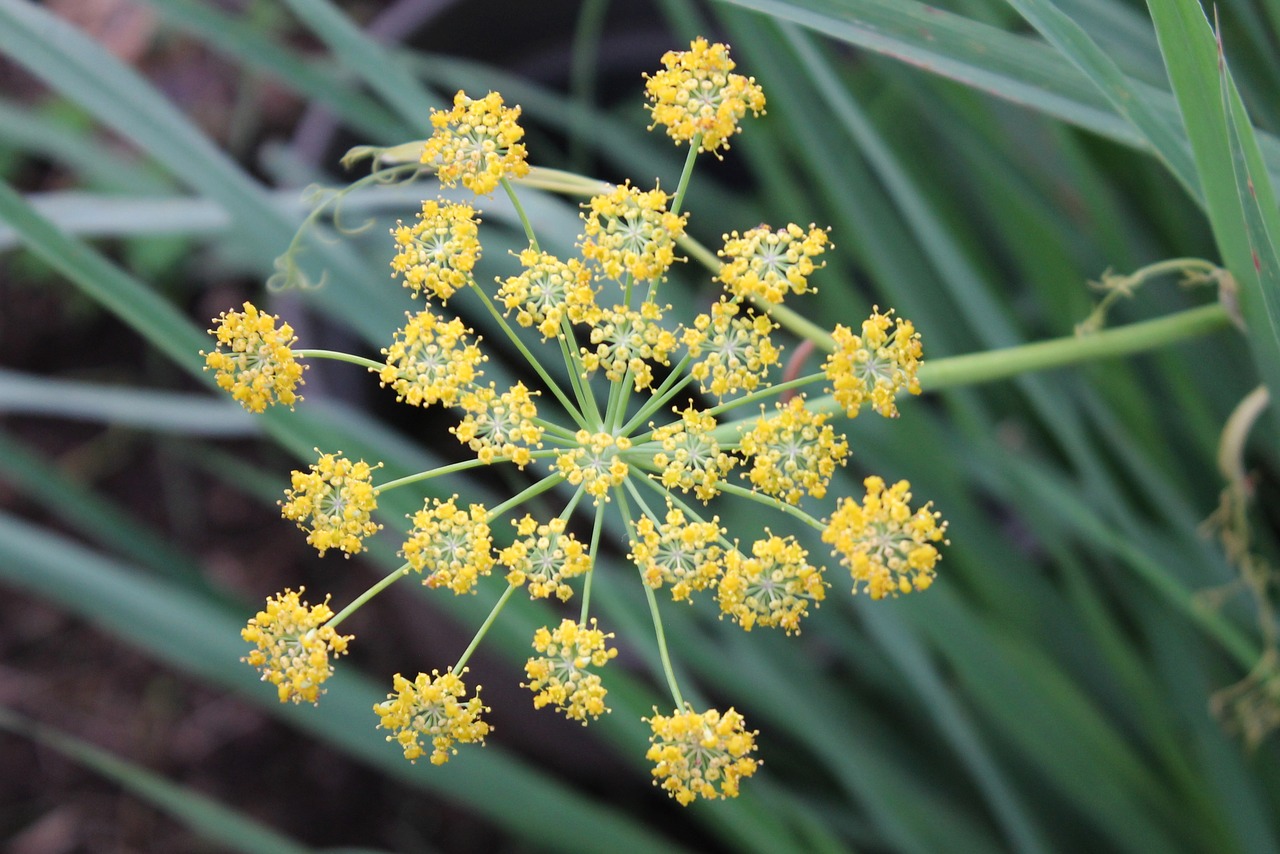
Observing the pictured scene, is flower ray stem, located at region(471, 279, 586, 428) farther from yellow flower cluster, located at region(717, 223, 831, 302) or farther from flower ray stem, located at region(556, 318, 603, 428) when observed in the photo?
yellow flower cluster, located at region(717, 223, 831, 302)

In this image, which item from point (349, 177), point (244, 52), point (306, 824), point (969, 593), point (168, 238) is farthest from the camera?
point (168, 238)

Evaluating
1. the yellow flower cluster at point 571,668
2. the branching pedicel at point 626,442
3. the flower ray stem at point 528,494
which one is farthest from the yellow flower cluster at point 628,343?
the yellow flower cluster at point 571,668

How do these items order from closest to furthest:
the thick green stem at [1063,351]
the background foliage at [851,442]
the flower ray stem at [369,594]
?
the flower ray stem at [369,594] < the thick green stem at [1063,351] < the background foliage at [851,442]

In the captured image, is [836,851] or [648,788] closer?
[836,851]

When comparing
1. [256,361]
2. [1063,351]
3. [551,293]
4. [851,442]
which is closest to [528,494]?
[551,293]

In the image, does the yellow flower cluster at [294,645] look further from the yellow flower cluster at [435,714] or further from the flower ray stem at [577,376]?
the flower ray stem at [577,376]

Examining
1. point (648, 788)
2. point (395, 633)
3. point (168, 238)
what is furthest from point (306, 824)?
point (168, 238)

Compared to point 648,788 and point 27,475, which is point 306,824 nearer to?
point 648,788

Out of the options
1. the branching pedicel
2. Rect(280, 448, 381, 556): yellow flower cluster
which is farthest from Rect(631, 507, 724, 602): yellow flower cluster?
Rect(280, 448, 381, 556): yellow flower cluster
